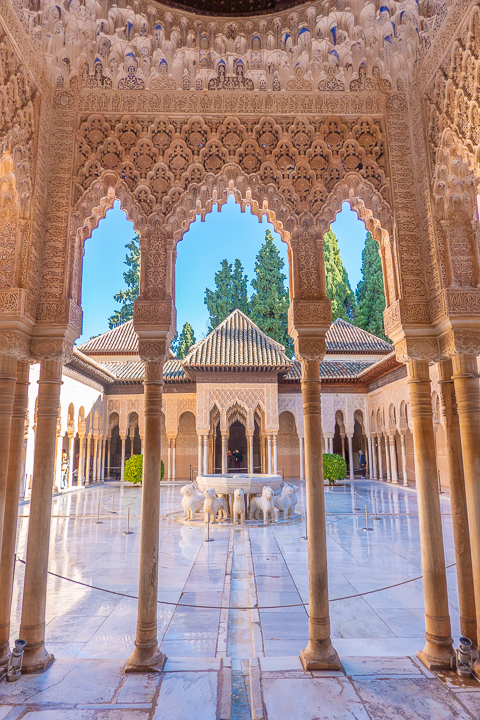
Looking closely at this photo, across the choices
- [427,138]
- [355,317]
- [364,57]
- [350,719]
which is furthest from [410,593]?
[355,317]

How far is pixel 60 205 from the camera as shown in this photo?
405 centimetres

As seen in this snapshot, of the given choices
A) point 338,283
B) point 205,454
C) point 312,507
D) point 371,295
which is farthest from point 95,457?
point 338,283

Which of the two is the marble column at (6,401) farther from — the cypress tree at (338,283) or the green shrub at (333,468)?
the cypress tree at (338,283)

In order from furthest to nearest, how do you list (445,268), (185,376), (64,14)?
(185,376) < (445,268) < (64,14)

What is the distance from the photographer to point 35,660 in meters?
3.38

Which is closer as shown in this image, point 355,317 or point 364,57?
point 364,57

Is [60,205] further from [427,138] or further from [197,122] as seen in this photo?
[427,138]

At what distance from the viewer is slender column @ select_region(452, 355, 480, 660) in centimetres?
338

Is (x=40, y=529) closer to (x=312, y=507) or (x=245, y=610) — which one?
(x=312, y=507)

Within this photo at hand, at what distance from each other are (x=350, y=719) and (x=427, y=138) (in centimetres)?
438

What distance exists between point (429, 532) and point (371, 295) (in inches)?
1250

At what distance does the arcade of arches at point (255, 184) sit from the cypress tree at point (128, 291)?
31805 millimetres

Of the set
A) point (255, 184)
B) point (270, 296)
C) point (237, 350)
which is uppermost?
point (270, 296)

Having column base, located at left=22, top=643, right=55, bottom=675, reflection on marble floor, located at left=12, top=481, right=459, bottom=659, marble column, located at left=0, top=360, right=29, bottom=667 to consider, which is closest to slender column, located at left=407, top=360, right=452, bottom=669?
reflection on marble floor, located at left=12, top=481, right=459, bottom=659
